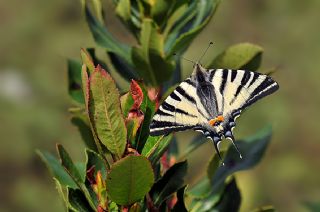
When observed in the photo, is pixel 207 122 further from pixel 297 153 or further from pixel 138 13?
pixel 297 153

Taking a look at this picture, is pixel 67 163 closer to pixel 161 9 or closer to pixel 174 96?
pixel 174 96

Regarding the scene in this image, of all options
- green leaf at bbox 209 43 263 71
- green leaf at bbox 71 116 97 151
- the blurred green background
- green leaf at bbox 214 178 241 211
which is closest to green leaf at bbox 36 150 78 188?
green leaf at bbox 71 116 97 151

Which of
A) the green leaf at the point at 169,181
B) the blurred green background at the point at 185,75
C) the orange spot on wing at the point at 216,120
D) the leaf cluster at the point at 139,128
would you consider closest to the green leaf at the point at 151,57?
the leaf cluster at the point at 139,128

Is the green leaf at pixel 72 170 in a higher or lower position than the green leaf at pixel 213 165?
higher

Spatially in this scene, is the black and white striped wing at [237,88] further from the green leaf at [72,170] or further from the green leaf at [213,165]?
the green leaf at [72,170]

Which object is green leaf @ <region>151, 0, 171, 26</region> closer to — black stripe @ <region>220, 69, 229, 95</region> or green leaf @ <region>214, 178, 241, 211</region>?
black stripe @ <region>220, 69, 229, 95</region>

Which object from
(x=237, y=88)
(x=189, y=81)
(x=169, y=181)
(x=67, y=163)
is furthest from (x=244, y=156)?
(x=67, y=163)

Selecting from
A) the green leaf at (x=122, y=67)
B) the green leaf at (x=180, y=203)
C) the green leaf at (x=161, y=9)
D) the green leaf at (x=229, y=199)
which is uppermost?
the green leaf at (x=161, y=9)
